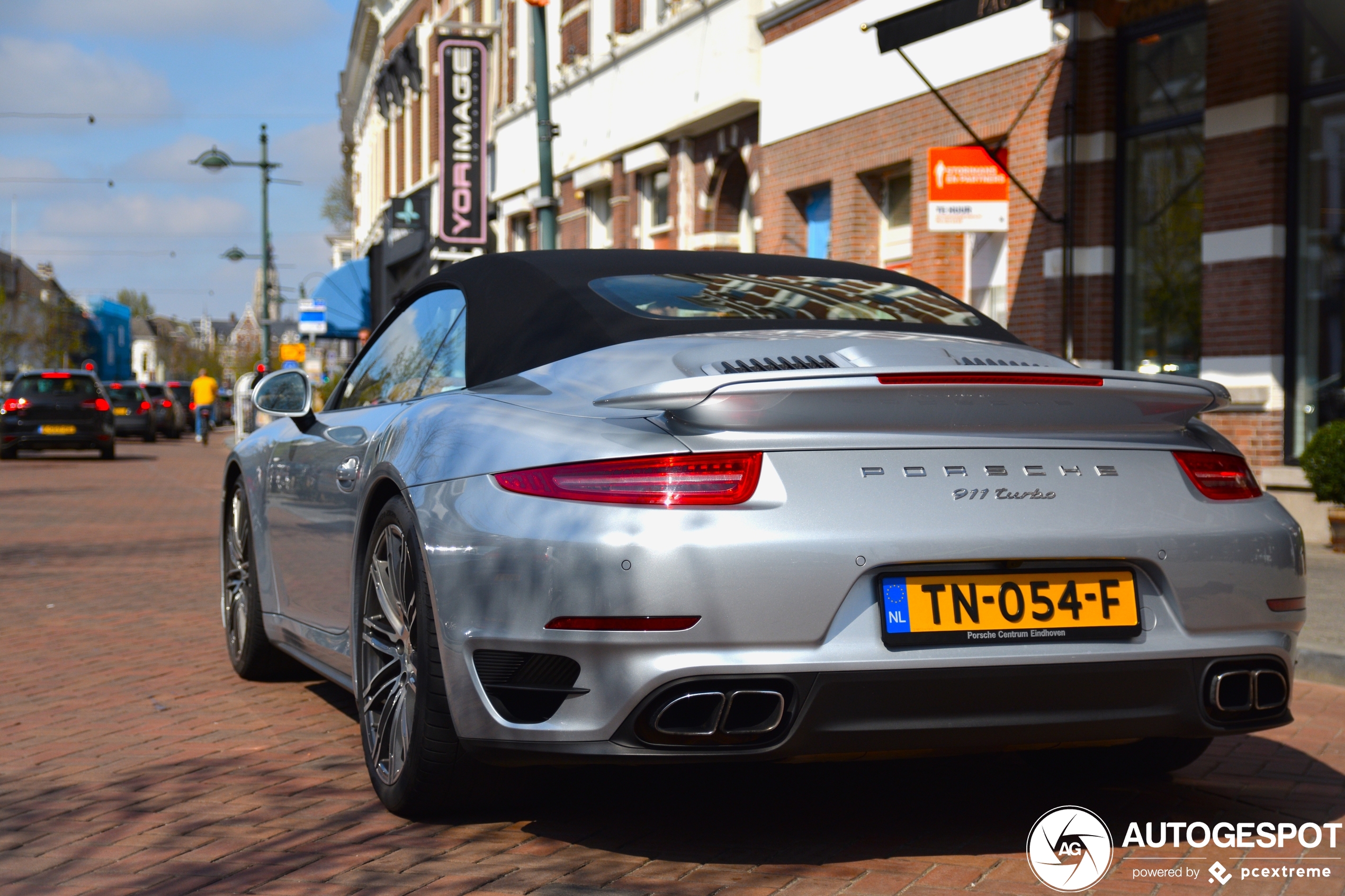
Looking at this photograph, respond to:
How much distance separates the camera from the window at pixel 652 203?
2339 centimetres

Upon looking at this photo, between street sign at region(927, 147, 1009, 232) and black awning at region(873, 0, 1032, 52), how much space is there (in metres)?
1.01

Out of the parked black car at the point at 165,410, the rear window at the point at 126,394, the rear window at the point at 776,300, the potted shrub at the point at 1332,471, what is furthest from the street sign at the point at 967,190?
the parked black car at the point at 165,410

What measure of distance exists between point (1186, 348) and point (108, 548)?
853 cm

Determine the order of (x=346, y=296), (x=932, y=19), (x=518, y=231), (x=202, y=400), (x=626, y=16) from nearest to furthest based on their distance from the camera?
(x=932, y=19)
(x=626, y=16)
(x=518, y=231)
(x=202, y=400)
(x=346, y=296)

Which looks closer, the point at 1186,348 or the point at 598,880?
the point at 598,880

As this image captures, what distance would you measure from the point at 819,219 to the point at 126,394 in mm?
28828

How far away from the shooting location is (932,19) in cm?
1371

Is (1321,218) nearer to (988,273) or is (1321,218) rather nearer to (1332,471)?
(1332,471)

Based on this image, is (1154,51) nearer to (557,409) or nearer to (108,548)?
(108,548)

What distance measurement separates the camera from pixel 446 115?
1128 inches

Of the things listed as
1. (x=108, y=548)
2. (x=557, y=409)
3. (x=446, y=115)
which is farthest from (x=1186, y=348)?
(x=446, y=115)

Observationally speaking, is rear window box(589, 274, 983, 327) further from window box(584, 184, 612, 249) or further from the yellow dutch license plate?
window box(584, 184, 612, 249)

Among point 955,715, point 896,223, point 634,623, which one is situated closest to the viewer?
point 634,623

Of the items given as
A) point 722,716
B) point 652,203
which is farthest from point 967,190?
point 722,716
